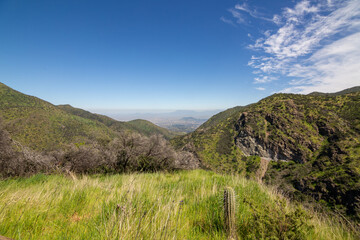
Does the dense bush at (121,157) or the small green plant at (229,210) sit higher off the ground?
the small green plant at (229,210)

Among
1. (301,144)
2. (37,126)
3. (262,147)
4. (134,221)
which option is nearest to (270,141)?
(262,147)

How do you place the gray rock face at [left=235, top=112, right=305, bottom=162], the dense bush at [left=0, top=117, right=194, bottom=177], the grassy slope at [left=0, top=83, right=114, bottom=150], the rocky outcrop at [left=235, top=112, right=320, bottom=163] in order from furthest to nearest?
the gray rock face at [left=235, top=112, right=305, bottom=162], the rocky outcrop at [left=235, top=112, right=320, bottom=163], the grassy slope at [left=0, top=83, right=114, bottom=150], the dense bush at [left=0, top=117, right=194, bottom=177]

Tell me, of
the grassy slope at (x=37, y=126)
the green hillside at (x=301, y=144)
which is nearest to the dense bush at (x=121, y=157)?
the grassy slope at (x=37, y=126)

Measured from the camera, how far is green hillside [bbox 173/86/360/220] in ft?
181

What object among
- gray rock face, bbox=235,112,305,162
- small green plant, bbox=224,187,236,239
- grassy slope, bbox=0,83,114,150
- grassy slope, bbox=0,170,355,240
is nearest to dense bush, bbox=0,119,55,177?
grassy slope, bbox=0,170,355,240

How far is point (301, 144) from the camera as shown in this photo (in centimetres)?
A: 8469

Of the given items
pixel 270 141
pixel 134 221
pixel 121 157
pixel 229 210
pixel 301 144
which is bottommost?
pixel 270 141

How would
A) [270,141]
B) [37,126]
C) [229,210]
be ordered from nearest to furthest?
[229,210]
[37,126]
[270,141]

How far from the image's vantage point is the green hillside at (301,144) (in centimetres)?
5522

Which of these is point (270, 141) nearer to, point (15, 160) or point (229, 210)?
point (15, 160)

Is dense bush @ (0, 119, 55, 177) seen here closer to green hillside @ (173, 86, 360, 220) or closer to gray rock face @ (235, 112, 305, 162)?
green hillside @ (173, 86, 360, 220)

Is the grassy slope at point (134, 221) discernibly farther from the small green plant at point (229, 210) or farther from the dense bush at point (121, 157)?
the dense bush at point (121, 157)

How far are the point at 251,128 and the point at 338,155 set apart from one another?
42.7m

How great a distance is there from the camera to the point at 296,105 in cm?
9488
